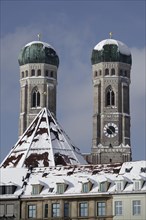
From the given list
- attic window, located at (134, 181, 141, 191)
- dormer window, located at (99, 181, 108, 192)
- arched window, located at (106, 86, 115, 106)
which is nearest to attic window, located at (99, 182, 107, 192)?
dormer window, located at (99, 181, 108, 192)

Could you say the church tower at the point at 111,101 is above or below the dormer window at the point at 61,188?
above

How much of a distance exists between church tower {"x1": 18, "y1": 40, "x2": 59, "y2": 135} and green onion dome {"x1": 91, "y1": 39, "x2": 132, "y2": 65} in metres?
9.71

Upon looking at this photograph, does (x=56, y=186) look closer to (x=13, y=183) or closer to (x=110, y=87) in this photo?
(x=13, y=183)

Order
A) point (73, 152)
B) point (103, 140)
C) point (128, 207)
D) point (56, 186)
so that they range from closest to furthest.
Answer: point (128, 207), point (56, 186), point (73, 152), point (103, 140)

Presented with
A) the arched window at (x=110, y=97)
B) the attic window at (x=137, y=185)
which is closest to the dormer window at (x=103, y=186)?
the attic window at (x=137, y=185)

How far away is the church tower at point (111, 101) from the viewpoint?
505 feet

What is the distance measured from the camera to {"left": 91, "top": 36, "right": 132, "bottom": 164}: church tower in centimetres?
15388

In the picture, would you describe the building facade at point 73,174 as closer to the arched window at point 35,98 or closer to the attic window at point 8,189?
the attic window at point 8,189

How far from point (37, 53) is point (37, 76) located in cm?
480

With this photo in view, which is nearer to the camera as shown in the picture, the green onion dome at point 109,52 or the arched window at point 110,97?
the arched window at point 110,97

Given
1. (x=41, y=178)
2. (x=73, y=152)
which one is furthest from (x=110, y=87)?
(x=41, y=178)

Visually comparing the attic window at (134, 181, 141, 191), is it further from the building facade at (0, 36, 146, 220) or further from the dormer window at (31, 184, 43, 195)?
the dormer window at (31, 184, 43, 195)

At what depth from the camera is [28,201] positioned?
81.2 m

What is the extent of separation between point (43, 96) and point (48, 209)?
275ft
